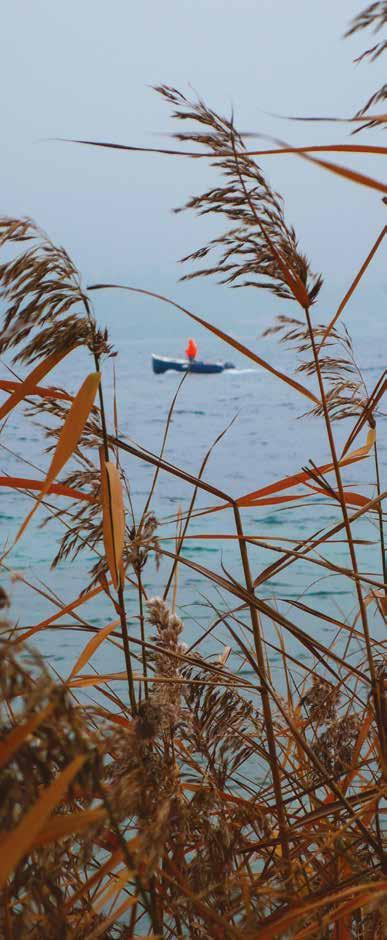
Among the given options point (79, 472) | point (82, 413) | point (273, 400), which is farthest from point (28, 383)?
point (273, 400)

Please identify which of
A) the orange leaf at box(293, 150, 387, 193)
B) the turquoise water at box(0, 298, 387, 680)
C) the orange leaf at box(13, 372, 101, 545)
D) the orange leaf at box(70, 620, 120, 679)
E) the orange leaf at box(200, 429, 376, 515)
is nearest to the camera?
the orange leaf at box(293, 150, 387, 193)

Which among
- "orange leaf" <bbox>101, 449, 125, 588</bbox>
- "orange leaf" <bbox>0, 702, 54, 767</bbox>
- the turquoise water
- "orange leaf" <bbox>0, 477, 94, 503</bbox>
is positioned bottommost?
"orange leaf" <bbox>0, 702, 54, 767</bbox>

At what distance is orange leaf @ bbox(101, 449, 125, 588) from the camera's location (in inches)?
34.3

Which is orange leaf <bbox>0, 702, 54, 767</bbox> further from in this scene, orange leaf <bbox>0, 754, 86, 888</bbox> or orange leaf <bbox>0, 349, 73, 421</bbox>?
orange leaf <bbox>0, 349, 73, 421</bbox>

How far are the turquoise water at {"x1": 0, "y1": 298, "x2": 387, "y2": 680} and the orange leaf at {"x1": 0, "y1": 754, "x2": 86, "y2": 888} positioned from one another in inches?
4.4

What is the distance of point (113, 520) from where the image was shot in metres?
0.88

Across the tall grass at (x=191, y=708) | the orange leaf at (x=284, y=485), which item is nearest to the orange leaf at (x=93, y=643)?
the tall grass at (x=191, y=708)

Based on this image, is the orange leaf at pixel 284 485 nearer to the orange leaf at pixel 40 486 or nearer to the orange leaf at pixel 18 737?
the orange leaf at pixel 40 486

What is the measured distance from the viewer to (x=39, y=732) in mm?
426

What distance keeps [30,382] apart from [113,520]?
15cm

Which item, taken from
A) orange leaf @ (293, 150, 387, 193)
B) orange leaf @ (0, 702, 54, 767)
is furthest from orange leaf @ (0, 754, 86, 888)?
orange leaf @ (293, 150, 387, 193)

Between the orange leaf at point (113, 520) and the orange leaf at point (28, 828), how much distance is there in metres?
0.46

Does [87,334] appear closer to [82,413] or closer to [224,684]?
[82,413]

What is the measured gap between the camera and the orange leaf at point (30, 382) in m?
0.85
